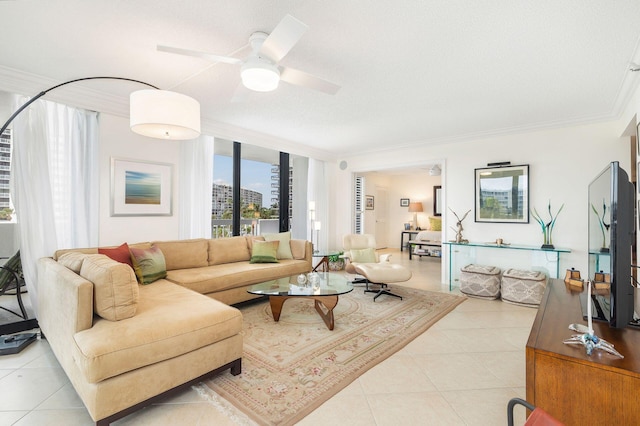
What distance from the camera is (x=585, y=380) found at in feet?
3.90

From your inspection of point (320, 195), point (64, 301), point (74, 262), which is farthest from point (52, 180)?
point (320, 195)

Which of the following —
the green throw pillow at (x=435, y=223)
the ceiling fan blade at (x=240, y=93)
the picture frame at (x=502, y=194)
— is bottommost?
the green throw pillow at (x=435, y=223)

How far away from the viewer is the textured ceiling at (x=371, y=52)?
1980 mm

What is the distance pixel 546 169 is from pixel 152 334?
5.23 meters

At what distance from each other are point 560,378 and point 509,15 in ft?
7.06

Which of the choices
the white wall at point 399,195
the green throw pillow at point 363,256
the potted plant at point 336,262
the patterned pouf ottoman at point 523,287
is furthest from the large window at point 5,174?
the white wall at point 399,195

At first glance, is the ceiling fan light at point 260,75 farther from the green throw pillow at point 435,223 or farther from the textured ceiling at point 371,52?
the green throw pillow at point 435,223

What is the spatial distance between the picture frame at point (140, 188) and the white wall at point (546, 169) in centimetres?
439

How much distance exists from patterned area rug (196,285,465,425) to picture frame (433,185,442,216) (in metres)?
5.25

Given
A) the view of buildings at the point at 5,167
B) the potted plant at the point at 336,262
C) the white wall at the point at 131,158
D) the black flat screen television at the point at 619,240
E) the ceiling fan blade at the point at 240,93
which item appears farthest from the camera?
the potted plant at the point at 336,262

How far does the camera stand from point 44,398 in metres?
1.94

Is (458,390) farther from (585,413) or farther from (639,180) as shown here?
(639,180)

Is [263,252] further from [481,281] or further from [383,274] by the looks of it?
[481,281]

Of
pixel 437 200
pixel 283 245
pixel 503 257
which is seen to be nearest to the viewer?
pixel 503 257
